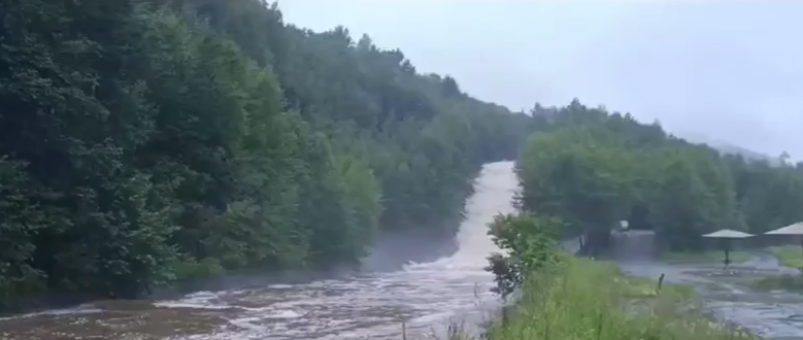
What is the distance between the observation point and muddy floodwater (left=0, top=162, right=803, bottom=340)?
19.7 m

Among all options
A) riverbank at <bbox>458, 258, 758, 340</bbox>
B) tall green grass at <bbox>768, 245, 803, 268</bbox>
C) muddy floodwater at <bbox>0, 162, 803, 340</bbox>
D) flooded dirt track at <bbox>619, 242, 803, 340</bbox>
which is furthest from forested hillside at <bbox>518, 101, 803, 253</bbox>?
riverbank at <bbox>458, 258, 758, 340</bbox>

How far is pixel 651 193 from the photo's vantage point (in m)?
70.8

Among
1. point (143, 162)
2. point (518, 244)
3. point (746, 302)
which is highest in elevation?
point (143, 162)

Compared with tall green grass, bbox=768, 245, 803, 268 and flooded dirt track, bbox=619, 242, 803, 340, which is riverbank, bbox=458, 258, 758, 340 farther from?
tall green grass, bbox=768, 245, 803, 268

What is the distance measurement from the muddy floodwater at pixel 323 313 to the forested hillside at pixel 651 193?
26.3 metres

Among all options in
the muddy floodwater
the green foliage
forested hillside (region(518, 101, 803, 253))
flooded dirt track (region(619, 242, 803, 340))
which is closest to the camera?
the muddy floodwater

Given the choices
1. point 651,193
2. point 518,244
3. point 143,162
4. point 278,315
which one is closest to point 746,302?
point 518,244

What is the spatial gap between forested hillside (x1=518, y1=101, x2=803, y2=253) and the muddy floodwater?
26259 mm

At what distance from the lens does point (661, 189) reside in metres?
70.5

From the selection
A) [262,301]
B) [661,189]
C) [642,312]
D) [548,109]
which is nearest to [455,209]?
[661,189]

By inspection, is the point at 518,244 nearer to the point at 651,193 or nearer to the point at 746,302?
the point at 746,302

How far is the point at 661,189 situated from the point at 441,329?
174 ft

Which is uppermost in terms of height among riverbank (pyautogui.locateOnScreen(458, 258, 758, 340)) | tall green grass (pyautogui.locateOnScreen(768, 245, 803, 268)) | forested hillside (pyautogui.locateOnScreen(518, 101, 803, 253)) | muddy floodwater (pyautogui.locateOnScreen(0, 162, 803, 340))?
forested hillside (pyautogui.locateOnScreen(518, 101, 803, 253))

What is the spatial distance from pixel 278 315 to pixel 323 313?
116 cm
